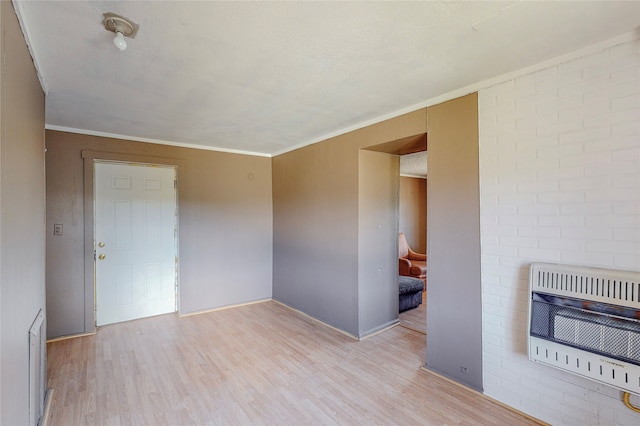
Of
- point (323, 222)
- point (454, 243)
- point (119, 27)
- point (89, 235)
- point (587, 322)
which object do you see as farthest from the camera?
point (323, 222)

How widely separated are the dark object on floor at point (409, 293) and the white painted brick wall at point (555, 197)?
2.03 meters

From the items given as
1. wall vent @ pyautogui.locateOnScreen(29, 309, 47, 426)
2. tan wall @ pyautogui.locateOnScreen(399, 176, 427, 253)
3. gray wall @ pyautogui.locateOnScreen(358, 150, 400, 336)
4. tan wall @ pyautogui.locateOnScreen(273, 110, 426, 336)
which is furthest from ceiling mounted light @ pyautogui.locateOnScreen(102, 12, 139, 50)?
tan wall @ pyautogui.locateOnScreen(399, 176, 427, 253)

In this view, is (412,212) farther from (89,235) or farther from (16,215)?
(16,215)

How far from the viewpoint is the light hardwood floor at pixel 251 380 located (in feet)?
7.09

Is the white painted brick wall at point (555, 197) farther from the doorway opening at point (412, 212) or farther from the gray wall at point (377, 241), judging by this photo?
the gray wall at point (377, 241)

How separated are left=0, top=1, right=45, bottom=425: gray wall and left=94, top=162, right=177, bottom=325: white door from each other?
2049 millimetres

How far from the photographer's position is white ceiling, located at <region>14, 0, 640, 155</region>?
1.50 m

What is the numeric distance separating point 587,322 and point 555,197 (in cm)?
79

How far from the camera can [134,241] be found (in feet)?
13.2

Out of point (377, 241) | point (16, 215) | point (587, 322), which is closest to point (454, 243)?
point (587, 322)

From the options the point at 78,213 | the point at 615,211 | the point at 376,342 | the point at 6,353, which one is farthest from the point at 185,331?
the point at 615,211

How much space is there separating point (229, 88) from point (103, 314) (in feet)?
11.2

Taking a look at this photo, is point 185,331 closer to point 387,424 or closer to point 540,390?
point 387,424

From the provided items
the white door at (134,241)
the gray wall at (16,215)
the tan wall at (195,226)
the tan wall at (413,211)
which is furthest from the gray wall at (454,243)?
the tan wall at (413,211)
